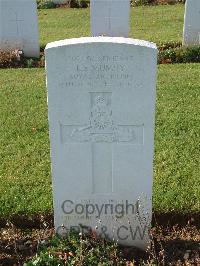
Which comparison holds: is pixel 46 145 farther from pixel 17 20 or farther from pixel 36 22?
pixel 17 20

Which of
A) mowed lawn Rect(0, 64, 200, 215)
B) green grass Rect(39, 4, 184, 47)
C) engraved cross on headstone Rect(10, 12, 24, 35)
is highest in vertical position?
engraved cross on headstone Rect(10, 12, 24, 35)

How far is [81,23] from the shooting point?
1513cm

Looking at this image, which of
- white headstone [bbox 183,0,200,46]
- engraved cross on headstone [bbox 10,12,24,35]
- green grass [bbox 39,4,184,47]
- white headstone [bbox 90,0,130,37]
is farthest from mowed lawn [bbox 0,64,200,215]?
green grass [bbox 39,4,184,47]

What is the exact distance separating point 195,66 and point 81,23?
6.62 m

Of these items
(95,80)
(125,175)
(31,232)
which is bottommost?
(31,232)

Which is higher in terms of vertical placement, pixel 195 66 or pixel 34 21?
pixel 34 21

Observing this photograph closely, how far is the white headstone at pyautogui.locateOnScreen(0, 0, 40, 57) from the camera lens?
10.8 meters

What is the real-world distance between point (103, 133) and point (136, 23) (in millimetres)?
11972

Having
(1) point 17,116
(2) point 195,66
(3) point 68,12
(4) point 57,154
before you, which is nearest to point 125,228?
(4) point 57,154

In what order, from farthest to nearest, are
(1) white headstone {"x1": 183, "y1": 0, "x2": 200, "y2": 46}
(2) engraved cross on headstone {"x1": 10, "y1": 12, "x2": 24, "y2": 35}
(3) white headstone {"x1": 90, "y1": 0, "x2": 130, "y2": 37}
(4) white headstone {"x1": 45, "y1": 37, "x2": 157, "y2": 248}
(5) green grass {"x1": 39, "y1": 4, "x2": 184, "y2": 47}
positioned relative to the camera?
(5) green grass {"x1": 39, "y1": 4, "x2": 184, "y2": 47} < (3) white headstone {"x1": 90, "y1": 0, "x2": 130, "y2": 37} < (2) engraved cross on headstone {"x1": 10, "y1": 12, "x2": 24, "y2": 35} < (1) white headstone {"x1": 183, "y1": 0, "x2": 200, "y2": 46} < (4) white headstone {"x1": 45, "y1": 37, "x2": 157, "y2": 248}

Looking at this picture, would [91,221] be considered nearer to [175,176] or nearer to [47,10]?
[175,176]

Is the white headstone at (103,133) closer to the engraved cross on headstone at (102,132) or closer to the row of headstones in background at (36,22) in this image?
the engraved cross on headstone at (102,132)

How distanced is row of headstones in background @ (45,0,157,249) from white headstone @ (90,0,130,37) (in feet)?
27.2

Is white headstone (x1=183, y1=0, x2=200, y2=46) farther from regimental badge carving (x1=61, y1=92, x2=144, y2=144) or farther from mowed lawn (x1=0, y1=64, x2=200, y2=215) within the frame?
regimental badge carving (x1=61, y1=92, x2=144, y2=144)
